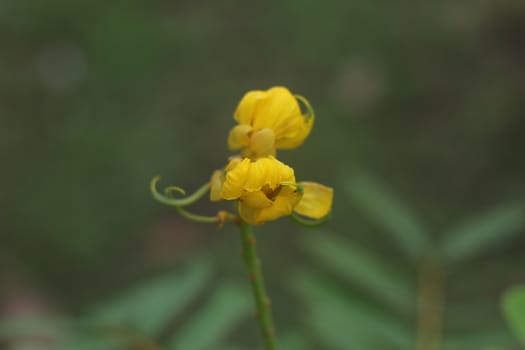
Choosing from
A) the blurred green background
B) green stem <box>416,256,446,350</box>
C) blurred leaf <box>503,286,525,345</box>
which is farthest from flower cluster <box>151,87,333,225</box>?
the blurred green background

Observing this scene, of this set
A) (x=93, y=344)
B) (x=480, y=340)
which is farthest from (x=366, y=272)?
(x=93, y=344)

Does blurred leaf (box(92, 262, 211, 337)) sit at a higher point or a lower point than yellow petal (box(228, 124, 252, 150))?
higher

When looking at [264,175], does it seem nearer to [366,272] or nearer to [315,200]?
[315,200]

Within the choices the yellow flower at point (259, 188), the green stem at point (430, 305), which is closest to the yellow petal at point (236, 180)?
the yellow flower at point (259, 188)

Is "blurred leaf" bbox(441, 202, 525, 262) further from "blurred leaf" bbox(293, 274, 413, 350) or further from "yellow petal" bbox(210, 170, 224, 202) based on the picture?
"yellow petal" bbox(210, 170, 224, 202)

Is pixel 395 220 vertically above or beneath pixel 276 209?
above
